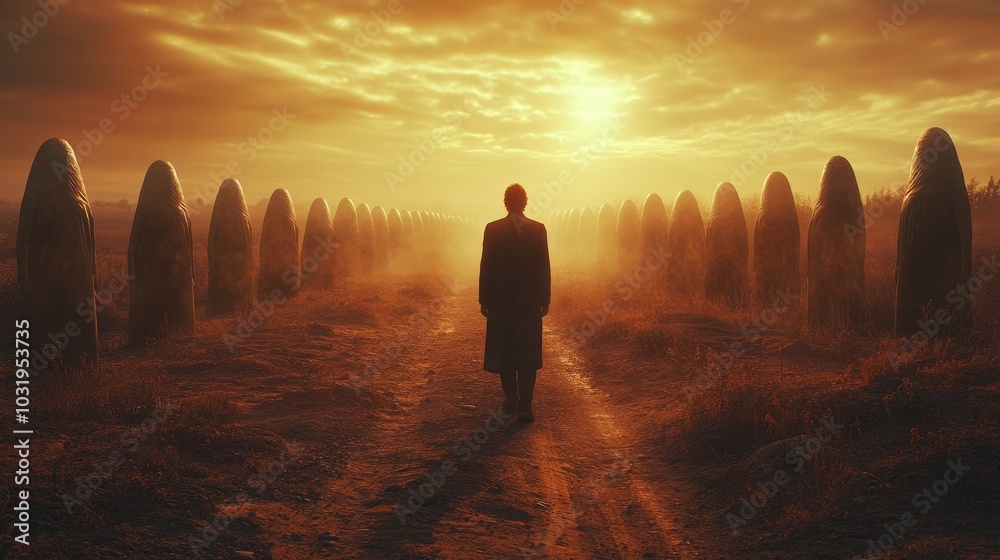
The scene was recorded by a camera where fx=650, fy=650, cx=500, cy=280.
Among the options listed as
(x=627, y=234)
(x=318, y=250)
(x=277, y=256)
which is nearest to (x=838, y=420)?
(x=277, y=256)

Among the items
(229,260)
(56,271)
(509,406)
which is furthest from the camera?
(229,260)

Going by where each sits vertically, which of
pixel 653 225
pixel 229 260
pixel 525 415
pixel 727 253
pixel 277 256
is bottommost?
pixel 525 415

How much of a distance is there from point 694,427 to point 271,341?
6983 mm

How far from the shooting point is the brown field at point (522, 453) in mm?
3930

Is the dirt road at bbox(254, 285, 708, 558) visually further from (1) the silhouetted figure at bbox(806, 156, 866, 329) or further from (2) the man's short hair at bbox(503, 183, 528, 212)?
(1) the silhouetted figure at bbox(806, 156, 866, 329)

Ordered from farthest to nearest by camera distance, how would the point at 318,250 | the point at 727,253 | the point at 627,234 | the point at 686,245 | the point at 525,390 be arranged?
the point at 627,234, the point at 318,250, the point at 686,245, the point at 727,253, the point at 525,390

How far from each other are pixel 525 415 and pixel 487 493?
191 centimetres

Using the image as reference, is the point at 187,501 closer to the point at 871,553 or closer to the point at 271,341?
the point at 871,553

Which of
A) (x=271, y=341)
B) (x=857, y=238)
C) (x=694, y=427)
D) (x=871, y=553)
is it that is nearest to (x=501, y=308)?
(x=694, y=427)

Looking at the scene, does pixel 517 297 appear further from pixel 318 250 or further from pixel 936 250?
pixel 318 250

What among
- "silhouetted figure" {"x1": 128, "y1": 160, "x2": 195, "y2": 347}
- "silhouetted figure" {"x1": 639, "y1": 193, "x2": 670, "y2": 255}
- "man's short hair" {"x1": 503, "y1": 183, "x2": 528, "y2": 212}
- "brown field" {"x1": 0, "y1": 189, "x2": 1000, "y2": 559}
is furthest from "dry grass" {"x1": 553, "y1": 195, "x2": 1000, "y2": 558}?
"silhouetted figure" {"x1": 639, "y1": 193, "x2": 670, "y2": 255}

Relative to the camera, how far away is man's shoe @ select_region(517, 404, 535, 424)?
21.5 ft

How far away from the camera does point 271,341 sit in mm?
10375

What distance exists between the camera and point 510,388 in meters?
6.85
